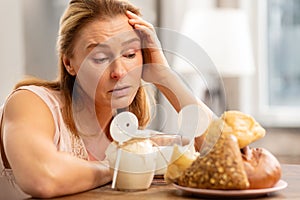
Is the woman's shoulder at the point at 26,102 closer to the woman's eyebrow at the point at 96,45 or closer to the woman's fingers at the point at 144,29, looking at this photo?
the woman's eyebrow at the point at 96,45

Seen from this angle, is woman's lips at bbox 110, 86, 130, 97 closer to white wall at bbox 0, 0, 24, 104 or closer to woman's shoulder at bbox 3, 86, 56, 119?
woman's shoulder at bbox 3, 86, 56, 119

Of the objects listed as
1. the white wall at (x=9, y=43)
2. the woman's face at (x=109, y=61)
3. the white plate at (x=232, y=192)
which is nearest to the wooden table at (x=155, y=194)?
the white plate at (x=232, y=192)

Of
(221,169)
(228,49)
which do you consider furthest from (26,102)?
(228,49)

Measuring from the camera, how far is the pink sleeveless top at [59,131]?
66.9 inches

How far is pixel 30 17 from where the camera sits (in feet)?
11.3

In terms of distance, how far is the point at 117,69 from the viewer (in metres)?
1.59

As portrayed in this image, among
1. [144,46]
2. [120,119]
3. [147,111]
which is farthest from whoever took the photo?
[147,111]

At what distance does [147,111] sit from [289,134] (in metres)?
1.98

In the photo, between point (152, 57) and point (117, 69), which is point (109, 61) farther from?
point (152, 57)

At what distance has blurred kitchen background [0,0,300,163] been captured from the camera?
11.0ft

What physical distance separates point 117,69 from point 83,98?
0.25m

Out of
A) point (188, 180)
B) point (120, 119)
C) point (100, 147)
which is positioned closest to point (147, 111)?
point (100, 147)

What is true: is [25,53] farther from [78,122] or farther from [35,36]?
[78,122]

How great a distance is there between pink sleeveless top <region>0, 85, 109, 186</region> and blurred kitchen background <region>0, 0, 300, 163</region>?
143cm
